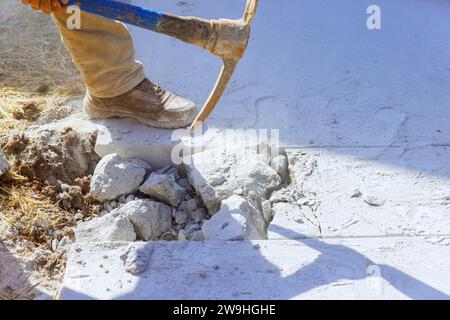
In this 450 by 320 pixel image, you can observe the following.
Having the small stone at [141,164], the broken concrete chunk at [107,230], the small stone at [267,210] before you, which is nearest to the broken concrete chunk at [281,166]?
the small stone at [267,210]

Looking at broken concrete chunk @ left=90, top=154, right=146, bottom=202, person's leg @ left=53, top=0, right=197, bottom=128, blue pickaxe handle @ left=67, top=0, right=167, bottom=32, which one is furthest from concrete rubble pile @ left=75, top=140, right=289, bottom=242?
blue pickaxe handle @ left=67, top=0, right=167, bottom=32

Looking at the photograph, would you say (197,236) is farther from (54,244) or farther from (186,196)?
(54,244)

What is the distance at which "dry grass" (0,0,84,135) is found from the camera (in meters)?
3.09

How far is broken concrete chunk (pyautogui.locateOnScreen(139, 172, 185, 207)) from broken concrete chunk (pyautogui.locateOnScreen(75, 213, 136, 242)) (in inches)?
7.5

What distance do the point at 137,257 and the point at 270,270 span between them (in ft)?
1.48

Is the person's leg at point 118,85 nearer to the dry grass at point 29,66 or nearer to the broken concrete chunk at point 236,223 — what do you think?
the dry grass at point 29,66

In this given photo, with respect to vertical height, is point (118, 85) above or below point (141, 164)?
above

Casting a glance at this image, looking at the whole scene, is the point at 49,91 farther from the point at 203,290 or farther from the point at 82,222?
the point at 203,290

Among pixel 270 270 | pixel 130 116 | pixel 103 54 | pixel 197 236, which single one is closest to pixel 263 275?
pixel 270 270

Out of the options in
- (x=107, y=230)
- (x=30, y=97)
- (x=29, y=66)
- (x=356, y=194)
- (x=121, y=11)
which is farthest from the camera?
(x=29, y=66)

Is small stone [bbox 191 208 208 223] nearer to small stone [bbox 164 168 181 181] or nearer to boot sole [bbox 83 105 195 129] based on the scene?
small stone [bbox 164 168 181 181]

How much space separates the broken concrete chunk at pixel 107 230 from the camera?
2324 mm

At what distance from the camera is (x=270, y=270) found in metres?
2.07

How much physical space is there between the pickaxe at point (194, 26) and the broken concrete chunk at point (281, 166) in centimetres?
49
